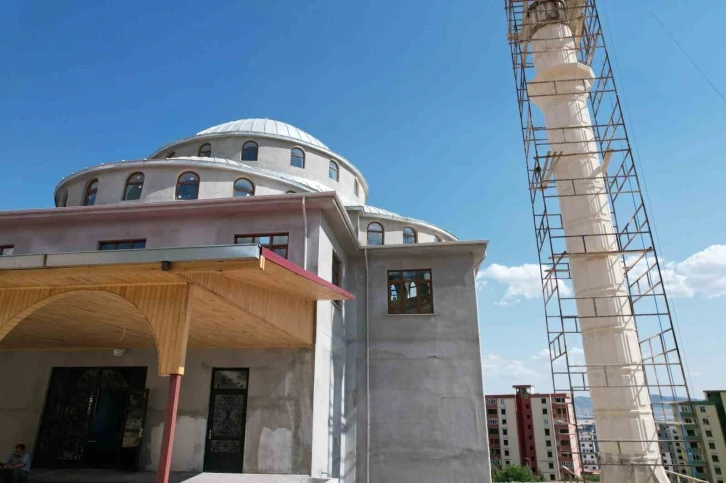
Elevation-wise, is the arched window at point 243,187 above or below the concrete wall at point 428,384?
above

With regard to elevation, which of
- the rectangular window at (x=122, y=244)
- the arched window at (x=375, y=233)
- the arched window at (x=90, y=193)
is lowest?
the rectangular window at (x=122, y=244)

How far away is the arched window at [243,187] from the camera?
15.9m

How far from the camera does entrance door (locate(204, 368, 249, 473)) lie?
Result: 34.4 ft

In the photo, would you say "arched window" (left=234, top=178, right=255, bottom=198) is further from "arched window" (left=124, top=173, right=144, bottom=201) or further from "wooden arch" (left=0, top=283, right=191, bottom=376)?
"wooden arch" (left=0, top=283, right=191, bottom=376)

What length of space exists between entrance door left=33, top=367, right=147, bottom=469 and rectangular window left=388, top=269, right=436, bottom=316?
24.0ft

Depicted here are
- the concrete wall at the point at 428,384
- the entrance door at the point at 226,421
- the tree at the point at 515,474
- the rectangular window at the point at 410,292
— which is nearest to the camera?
the entrance door at the point at 226,421

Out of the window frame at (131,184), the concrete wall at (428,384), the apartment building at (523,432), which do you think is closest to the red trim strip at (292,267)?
the concrete wall at (428,384)

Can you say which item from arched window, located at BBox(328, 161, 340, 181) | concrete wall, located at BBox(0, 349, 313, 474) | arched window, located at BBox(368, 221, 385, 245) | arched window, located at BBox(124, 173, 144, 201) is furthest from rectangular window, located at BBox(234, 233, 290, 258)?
arched window, located at BBox(328, 161, 340, 181)

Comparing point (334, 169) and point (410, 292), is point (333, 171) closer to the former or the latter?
point (334, 169)

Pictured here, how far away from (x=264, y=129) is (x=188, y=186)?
802 cm

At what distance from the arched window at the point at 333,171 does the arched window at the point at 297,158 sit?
4.67 feet

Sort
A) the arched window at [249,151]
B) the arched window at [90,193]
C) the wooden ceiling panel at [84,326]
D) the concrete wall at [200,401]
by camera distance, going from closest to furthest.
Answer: the wooden ceiling panel at [84,326]
the concrete wall at [200,401]
the arched window at [90,193]
the arched window at [249,151]

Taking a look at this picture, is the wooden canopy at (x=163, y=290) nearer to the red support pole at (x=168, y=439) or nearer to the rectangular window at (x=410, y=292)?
the red support pole at (x=168, y=439)

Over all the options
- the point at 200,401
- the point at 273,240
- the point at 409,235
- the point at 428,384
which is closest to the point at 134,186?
the point at 273,240
